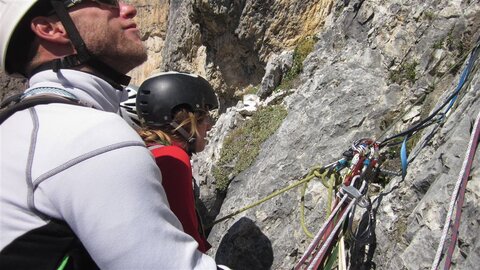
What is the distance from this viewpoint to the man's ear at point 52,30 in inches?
67.7

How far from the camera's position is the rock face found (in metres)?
2.75

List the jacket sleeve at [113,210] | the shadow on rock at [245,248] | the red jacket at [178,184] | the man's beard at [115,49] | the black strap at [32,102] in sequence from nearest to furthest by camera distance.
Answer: the jacket sleeve at [113,210]
the black strap at [32,102]
the man's beard at [115,49]
the red jacket at [178,184]
the shadow on rock at [245,248]

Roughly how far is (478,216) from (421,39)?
3414mm

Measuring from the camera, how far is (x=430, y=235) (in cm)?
258

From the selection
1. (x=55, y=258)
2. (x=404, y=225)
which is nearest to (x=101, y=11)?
(x=55, y=258)

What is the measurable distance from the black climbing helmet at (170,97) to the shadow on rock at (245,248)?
1438 millimetres

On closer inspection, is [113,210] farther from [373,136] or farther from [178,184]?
[373,136]

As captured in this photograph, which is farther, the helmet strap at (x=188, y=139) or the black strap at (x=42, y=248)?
the helmet strap at (x=188, y=139)

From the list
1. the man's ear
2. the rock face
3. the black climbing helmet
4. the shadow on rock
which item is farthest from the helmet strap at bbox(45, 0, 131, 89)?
the shadow on rock

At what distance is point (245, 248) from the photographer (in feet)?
14.2

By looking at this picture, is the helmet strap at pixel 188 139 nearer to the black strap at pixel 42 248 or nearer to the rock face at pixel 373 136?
the rock face at pixel 373 136

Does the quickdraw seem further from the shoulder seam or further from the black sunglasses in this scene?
the black sunglasses

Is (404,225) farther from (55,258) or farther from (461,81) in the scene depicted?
(55,258)

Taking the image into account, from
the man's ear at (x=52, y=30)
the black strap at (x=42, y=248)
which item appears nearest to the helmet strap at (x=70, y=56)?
the man's ear at (x=52, y=30)
